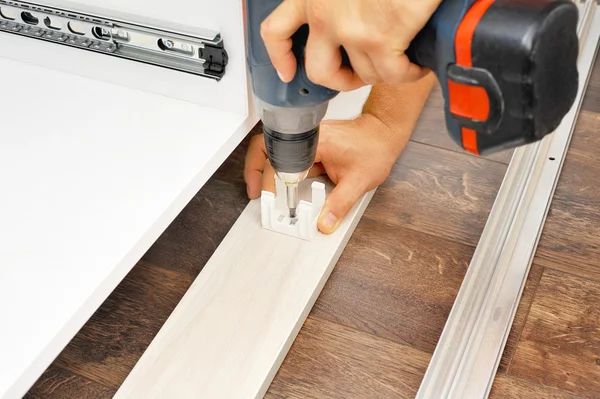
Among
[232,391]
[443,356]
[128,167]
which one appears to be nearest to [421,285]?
[443,356]

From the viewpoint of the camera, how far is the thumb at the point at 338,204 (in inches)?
41.9

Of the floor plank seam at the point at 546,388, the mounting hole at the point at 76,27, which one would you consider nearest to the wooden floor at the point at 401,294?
the floor plank seam at the point at 546,388

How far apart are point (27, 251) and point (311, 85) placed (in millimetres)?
349

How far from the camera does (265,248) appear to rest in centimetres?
106

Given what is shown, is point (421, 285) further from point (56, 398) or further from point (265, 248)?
point (56, 398)

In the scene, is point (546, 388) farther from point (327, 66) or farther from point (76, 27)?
point (76, 27)

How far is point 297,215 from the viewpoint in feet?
3.51

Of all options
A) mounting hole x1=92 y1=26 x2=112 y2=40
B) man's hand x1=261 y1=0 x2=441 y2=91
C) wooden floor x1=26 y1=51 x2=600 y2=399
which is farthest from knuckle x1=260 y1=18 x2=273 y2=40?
wooden floor x1=26 y1=51 x2=600 y2=399

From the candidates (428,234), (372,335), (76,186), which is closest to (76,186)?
(76,186)

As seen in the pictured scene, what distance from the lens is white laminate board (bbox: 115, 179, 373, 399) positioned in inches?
35.2

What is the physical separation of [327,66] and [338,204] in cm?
43

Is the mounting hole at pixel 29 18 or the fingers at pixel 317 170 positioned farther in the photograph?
the fingers at pixel 317 170

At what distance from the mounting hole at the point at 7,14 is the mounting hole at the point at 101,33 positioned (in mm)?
119

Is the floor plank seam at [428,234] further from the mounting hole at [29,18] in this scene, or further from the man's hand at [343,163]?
the mounting hole at [29,18]
